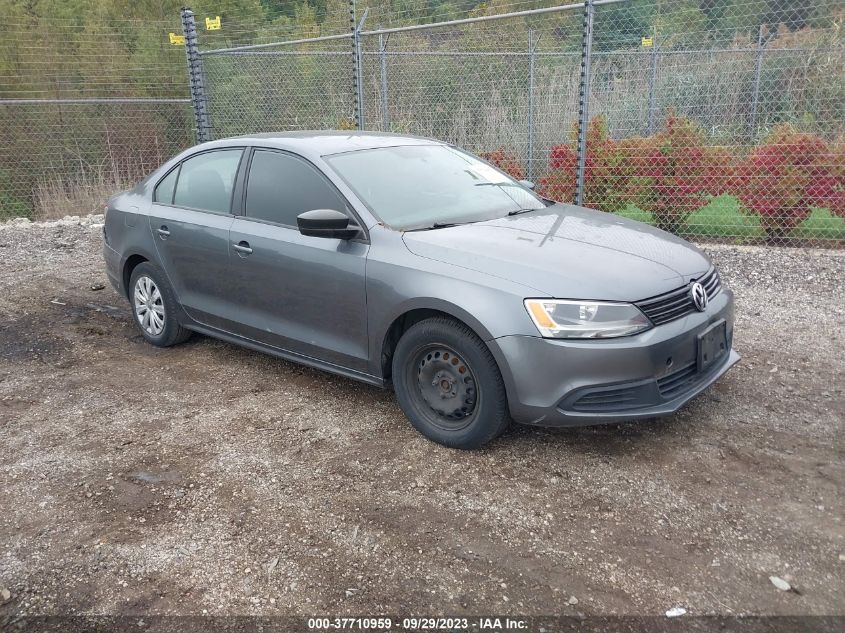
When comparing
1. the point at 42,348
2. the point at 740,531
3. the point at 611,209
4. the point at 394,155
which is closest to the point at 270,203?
the point at 394,155

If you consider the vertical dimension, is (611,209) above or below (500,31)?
below

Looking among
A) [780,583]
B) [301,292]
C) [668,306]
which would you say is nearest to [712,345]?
[668,306]

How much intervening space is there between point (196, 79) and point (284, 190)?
6.70 m

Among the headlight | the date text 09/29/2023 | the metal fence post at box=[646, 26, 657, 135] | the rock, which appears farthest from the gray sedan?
the metal fence post at box=[646, 26, 657, 135]

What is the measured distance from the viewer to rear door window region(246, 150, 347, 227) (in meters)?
4.20

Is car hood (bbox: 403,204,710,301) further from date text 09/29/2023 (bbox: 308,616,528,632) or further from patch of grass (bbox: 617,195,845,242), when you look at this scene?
patch of grass (bbox: 617,195,845,242)

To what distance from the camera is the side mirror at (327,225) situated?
12.5 ft

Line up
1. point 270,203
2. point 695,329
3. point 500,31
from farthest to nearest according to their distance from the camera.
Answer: point 500,31
point 270,203
point 695,329

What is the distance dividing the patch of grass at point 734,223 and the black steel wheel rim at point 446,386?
5.59 metres

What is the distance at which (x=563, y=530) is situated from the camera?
3031 mm

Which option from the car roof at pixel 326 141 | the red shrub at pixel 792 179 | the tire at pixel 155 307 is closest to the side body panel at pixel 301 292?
the car roof at pixel 326 141

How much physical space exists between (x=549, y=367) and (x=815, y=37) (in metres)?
13.2

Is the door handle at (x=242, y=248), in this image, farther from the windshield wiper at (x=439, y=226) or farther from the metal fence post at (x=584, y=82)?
the metal fence post at (x=584, y=82)

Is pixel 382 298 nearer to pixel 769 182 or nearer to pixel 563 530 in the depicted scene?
pixel 563 530
